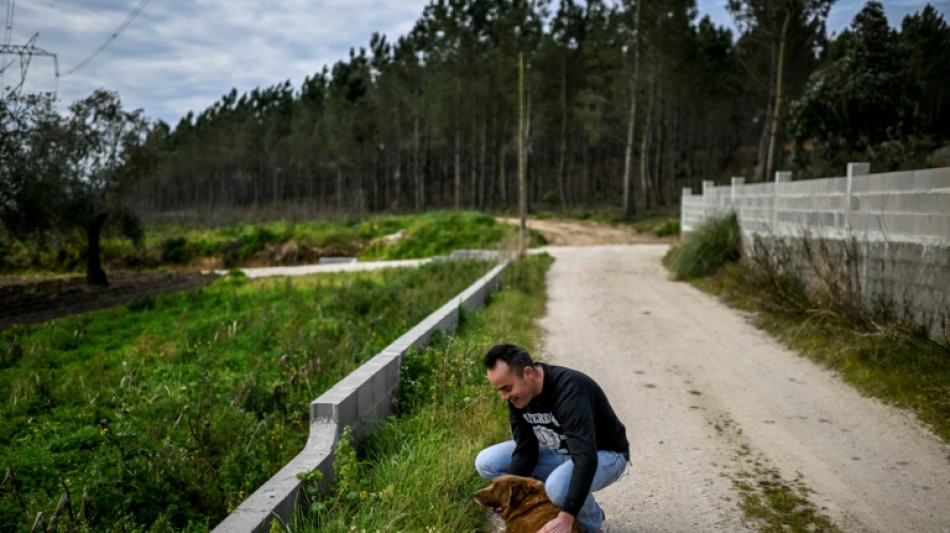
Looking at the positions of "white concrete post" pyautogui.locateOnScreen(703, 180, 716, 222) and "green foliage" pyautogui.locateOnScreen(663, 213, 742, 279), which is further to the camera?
"white concrete post" pyautogui.locateOnScreen(703, 180, 716, 222)

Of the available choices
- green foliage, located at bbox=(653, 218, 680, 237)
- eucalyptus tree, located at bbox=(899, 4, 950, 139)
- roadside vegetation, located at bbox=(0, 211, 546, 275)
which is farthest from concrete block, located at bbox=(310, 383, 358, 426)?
green foliage, located at bbox=(653, 218, 680, 237)

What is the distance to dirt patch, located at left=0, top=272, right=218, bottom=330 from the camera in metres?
17.3

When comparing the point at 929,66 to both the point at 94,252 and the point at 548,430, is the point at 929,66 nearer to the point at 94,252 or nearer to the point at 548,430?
the point at 548,430

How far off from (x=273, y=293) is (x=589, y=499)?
14547 millimetres

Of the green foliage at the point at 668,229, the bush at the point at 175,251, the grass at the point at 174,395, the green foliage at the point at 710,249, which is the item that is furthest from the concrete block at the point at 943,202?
the bush at the point at 175,251

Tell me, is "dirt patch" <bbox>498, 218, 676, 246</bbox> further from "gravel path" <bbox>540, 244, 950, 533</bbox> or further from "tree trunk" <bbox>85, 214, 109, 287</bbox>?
"gravel path" <bbox>540, 244, 950, 533</bbox>

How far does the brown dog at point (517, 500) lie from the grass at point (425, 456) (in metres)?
0.29

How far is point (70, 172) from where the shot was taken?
20719 mm

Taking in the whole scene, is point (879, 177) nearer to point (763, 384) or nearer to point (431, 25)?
point (763, 384)

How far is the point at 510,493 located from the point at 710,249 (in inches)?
561

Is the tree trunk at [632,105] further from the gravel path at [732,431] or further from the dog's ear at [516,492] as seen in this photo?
the dog's ear at [516,492]

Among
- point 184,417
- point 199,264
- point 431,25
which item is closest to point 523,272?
point 184,417

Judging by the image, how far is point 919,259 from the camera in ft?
28.9

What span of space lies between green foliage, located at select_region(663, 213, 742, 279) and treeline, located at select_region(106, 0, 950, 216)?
13.2 feet
